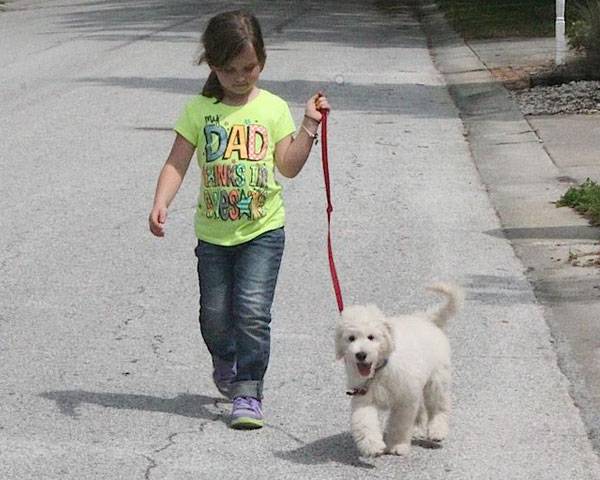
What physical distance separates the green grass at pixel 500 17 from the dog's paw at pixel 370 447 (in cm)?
2135

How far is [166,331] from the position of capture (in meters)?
7.29

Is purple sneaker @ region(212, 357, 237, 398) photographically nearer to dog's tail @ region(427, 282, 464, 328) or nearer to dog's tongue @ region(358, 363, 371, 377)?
dog's tail @ region(427, 282, 464, 328)

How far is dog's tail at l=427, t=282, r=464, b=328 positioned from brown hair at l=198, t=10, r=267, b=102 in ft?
3.41

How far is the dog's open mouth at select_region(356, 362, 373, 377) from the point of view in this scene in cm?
515

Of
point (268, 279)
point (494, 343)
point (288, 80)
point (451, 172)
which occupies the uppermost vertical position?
point (268, 279)

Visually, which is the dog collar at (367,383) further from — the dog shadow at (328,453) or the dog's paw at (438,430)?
the dog's paw at (438,430)

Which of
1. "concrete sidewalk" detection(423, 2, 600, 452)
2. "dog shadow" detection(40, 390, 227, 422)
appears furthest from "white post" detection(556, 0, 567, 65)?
"dog shadow" detection(40, 390, 227, 422)

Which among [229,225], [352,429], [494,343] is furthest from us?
[494,343]

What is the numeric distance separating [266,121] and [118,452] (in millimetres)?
1320

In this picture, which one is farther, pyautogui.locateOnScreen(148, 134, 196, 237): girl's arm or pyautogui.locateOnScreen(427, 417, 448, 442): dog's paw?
pyautogui.locateOnScreen(148, 134, 196, 237): girl's arm

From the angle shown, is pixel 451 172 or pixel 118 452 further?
pixel 451 172

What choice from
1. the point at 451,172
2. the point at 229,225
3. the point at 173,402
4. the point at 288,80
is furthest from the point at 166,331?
the point at 288,80

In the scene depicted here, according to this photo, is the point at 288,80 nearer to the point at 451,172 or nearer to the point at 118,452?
the point at 451,172

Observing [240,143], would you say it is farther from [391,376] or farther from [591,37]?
[591,37]
